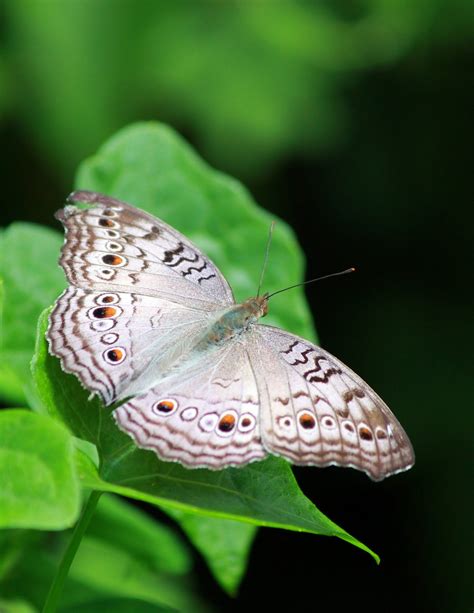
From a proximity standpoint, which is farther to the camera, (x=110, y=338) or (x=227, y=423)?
(x=110, y=338)

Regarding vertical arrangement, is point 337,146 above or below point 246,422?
below

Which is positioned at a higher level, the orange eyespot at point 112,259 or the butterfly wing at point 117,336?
the orange eyespot at point 112,259

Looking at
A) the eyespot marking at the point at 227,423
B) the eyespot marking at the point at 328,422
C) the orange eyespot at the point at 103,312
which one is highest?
the eyespot marking at the point at 328,422

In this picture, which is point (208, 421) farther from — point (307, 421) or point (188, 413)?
point (307, 421)

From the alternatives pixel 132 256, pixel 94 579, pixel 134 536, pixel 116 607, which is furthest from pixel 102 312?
pixel 94 579

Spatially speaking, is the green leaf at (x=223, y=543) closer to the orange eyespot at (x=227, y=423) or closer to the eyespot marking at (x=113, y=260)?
the orange eyespot at (x=227, y=423)

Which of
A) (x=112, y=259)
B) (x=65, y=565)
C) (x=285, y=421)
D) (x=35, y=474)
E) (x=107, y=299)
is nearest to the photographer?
(x=35, y=474)

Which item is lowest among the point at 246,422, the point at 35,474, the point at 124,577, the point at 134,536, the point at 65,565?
the point at 124,577

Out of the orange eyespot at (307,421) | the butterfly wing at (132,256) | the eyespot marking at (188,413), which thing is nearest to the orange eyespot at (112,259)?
the butterfly wing at (132,256)
